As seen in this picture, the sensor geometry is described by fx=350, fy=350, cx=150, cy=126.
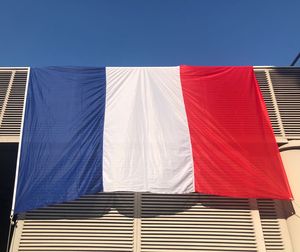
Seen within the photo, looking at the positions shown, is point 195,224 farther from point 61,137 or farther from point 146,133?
point 61,137

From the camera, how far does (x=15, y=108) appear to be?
7246mm

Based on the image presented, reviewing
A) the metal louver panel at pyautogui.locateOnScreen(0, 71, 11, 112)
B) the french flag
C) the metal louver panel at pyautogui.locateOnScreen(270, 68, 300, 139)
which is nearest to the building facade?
the french flag

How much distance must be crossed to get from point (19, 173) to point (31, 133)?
0.81 meters

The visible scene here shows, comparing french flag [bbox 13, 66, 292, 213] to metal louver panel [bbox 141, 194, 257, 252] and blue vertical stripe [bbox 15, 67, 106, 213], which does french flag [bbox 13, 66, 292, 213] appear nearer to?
blue vertical stripe [bbox 15, 67, 106, 213]

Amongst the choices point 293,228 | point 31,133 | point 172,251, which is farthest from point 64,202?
point 293,228

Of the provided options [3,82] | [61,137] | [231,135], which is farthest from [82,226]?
[3,82]

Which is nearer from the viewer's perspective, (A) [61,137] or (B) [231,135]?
(A) [61,137]

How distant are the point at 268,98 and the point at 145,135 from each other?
2837 mm

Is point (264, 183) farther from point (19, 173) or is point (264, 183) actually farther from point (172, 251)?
point (19, 173)

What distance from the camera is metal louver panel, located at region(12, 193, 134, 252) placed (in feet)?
19.8

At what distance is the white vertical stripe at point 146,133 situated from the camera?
629cm

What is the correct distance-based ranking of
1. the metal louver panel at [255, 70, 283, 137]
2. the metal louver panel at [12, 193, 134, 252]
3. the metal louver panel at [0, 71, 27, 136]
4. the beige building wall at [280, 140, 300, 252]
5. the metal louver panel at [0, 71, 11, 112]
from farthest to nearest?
1. the metal louver panel at [0, 71, 11, 112]
2. the metal louver panel at [255, 70, 283, 137]
3. the metal louver panel at [0, 71, 27, 136]
4. the beige building wall at [280, 140, 300, 252]
5. the metal louver panel at [12, 193, 134, 252]

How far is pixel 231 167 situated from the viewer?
645 cm

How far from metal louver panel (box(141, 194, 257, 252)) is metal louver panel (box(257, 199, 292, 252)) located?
423 mm
